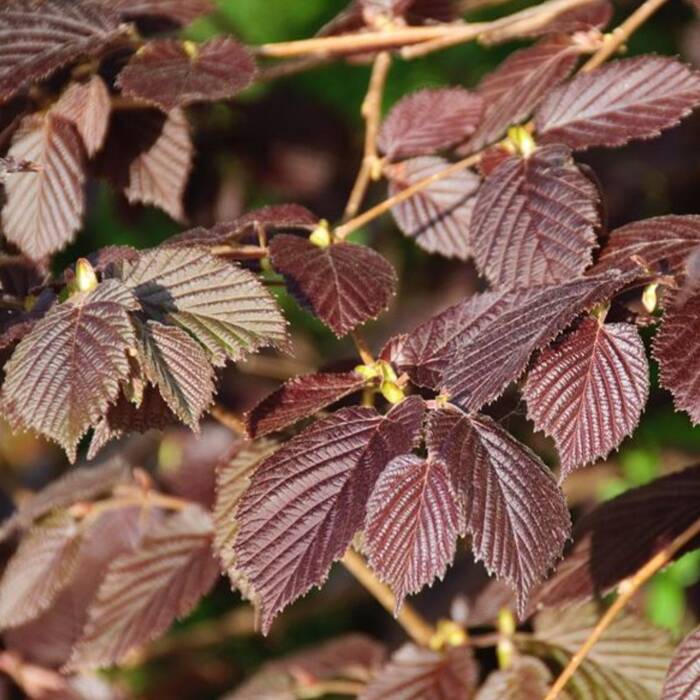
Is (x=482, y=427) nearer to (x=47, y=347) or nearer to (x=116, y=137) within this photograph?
(x=47, y=347)

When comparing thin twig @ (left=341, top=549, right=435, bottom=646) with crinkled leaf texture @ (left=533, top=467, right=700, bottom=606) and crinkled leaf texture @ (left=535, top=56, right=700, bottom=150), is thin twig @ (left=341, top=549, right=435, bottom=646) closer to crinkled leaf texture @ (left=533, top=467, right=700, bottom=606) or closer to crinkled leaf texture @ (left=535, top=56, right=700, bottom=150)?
crinkled leaf texture @ (left=533, top=467, right=700, bottom=606)

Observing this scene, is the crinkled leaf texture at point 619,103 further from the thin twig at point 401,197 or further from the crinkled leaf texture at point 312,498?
the crinkled leaf texture at point 312,498

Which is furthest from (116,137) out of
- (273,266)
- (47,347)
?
(47,347)

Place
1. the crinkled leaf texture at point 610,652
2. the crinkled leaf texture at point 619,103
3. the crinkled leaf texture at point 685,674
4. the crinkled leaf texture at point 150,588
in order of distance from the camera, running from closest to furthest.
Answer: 1. the crinkled leaf texture at point 685,674
2. the crinkled leaf texture at point 619,103
3. the crinkled leaf texture at point 610,652
4. the crinkled leaf texture at point 150,588

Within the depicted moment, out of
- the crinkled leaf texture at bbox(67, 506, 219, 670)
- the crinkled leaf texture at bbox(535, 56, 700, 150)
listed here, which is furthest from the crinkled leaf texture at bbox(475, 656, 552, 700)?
the crinkled leaf texture at bbox(535, 56, 700, 150)

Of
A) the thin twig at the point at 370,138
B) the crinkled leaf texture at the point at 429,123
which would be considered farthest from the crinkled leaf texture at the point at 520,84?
the thin twig at the point at 370,138

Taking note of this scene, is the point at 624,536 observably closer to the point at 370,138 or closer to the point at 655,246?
the point at 655,246
